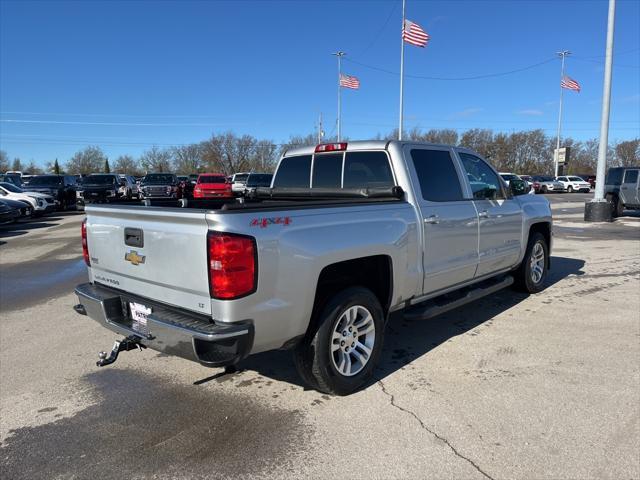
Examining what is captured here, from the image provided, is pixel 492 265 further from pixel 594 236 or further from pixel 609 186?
pixel 609 186

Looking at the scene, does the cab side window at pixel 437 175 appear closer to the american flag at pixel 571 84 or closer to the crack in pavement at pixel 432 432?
the crack in pavement at pixel 432 432

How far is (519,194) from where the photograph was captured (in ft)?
20.4

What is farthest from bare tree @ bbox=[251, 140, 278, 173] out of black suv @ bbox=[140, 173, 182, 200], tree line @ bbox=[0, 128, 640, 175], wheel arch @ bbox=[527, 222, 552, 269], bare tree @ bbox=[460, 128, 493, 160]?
wheel arch @ bbox=[527, 222, 552, 269]

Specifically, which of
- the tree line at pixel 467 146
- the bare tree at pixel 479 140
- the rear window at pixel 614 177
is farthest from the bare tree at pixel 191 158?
the rear window at pixel 614 177

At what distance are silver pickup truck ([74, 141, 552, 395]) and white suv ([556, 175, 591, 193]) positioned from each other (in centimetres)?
4715

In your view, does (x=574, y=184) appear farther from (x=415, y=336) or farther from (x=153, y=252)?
(x=153, y=252)

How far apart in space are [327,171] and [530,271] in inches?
139

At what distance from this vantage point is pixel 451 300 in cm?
487

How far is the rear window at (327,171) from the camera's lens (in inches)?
195

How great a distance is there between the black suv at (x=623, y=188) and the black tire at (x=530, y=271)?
1345 cm

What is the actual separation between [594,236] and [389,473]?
520 inches

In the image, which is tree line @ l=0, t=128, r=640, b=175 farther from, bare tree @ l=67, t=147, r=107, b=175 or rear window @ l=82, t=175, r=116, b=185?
rear window @ l=82, t=175, r=116, b=185

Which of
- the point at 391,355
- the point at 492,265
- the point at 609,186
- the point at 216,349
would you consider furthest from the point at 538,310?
the point at 609,186

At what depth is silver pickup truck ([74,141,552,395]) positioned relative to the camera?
9.72 ft
